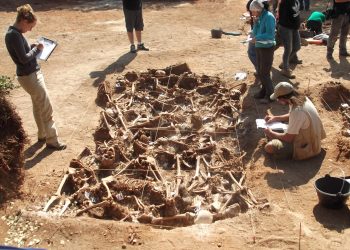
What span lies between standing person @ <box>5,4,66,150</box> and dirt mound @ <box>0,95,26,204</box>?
1.69ft

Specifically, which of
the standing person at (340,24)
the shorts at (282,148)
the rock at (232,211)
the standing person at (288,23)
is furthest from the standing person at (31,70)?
the standing person at (340,24)

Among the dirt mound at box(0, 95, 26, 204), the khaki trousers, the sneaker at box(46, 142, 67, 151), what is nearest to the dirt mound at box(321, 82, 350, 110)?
the sneaker at box(46, 142, 67, 151)

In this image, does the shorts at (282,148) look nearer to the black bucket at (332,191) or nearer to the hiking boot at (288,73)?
the black bucket at (332,191)

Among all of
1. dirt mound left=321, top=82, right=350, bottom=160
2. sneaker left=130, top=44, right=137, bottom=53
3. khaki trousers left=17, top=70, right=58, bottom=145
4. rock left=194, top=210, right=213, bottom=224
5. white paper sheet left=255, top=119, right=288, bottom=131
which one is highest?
khaki trousers left=17, top=70, right=58, bottom=145

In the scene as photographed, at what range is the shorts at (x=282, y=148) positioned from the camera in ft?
A: 22.7

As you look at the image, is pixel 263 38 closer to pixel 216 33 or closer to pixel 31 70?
pixel 31 70

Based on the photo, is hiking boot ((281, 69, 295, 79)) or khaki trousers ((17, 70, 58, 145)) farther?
hiking boot ((281, 69, 295, 79))

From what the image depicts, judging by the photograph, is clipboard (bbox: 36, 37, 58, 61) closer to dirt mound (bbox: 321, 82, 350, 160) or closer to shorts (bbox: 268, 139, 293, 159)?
shorts (bbox: 268, 139, 293, 159)

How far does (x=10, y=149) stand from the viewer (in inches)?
260

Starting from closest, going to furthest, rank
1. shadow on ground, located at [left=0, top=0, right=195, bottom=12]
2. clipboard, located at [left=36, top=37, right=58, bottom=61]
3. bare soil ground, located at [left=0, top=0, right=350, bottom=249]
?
bare soil ground, located at [left=0, top=0, right=350, bottom=249], clipboard, located at [left=36, top=37, right=58, bottom=61], shadow on ground, located at [left=0, top=0, right=195, bottom=12]

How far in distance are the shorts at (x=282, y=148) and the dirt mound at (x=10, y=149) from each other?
3838 mm

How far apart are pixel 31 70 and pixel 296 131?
412cm

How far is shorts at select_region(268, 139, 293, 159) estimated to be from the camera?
22.7 feet

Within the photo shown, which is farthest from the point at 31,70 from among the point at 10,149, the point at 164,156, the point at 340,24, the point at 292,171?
the point at 340,24
